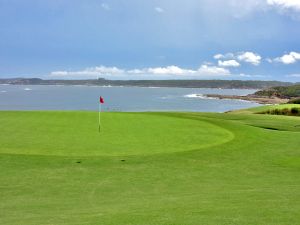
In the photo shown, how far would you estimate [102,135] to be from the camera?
16031 millimetres

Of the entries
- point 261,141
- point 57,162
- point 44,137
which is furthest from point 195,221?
point 261,141

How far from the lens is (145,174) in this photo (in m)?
11.6

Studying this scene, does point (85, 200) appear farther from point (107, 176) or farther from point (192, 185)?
point (192, 185)

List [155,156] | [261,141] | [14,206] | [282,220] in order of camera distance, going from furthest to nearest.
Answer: [261,141]
[155,156]
[14,206]
[282,220]

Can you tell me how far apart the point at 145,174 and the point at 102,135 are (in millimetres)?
4817

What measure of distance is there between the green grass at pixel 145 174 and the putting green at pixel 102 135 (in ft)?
0.12

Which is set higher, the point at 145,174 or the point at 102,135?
the point at 102,135

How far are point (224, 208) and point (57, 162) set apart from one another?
20.8ft

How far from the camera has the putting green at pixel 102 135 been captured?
1360cm

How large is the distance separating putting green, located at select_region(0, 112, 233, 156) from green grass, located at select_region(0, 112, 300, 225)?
0.12 ft

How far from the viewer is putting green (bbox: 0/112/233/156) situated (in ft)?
44.6

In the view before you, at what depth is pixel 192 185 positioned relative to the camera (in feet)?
35.2

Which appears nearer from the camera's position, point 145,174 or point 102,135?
point 145,174

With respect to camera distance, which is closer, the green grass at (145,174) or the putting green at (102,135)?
the green grass at (145,174)
